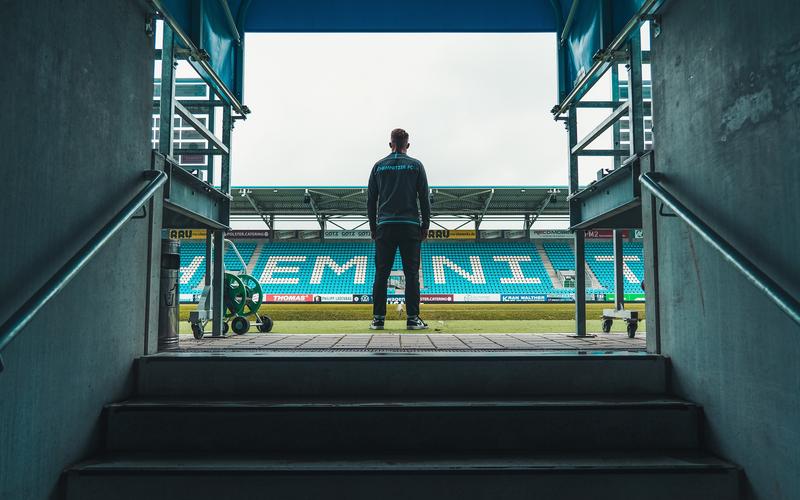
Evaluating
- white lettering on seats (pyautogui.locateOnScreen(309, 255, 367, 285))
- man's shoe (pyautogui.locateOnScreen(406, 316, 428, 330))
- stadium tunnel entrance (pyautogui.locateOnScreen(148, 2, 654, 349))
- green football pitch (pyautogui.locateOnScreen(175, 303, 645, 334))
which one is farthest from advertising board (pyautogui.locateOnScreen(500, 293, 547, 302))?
man's shoe (pyautogui.locateOnScreen(406, 316, 428, 330))

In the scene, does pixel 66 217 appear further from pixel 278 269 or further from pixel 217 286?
pixel 278 269

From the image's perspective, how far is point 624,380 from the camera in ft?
9.49

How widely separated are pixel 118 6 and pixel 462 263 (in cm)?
3198

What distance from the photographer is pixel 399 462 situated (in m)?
2.36

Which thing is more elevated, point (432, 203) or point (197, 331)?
point (432, 203)

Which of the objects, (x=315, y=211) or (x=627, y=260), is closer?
(x=315, y=211)

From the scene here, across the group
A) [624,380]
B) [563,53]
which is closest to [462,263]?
[563,53]

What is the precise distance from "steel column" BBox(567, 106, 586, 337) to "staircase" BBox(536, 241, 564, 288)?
91.9ft

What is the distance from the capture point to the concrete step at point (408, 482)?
225 cm

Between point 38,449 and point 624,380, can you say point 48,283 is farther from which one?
point 624,380

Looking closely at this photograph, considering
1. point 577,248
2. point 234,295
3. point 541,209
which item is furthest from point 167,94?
point 541,209

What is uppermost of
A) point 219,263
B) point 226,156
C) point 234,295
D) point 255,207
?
point 255,207

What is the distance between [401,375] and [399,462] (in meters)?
0.57

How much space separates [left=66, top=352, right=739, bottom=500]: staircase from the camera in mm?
2262
